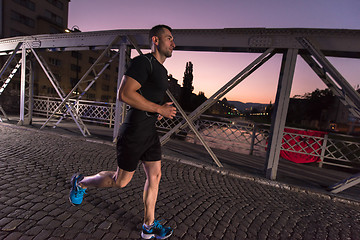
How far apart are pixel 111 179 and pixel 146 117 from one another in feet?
2.61

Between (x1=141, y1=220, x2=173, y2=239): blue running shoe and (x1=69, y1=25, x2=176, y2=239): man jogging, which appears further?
(x1=141, y1=220, x2=173, y2=239): blue running shoe

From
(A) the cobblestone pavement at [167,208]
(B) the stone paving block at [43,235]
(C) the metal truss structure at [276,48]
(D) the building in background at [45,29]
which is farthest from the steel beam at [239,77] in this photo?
(D) the building in background at [45,29]

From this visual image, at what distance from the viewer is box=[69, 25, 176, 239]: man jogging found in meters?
1.57

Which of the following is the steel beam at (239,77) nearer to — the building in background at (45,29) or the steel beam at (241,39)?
the steel beam at (241,39)

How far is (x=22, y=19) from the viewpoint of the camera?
27.7 metres

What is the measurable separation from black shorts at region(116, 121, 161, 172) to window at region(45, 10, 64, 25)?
41.7 m

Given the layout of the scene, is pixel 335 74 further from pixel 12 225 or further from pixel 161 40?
pixel 12 225

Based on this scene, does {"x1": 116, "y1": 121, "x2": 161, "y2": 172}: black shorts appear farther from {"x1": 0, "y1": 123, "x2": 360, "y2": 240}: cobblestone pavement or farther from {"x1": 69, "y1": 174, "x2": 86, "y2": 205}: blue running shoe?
{"x1": 0, "y1": 123, "x2": 360, "y2": 240}: cobblestone pavement

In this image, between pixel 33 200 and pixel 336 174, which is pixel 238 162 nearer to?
pixel 336 174

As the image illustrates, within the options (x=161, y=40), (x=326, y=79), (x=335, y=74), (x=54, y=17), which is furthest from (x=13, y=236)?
(x=54, y=17)

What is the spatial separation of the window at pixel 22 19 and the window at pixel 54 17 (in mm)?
3402

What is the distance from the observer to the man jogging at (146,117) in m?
1.57

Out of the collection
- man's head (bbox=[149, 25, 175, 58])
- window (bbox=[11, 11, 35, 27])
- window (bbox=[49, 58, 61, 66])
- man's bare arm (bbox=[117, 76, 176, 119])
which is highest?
window (bbox=[11, 11, 35, 27])

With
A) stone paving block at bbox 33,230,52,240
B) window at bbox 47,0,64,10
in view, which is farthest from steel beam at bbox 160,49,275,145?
window at bbox 47,0,64,10
